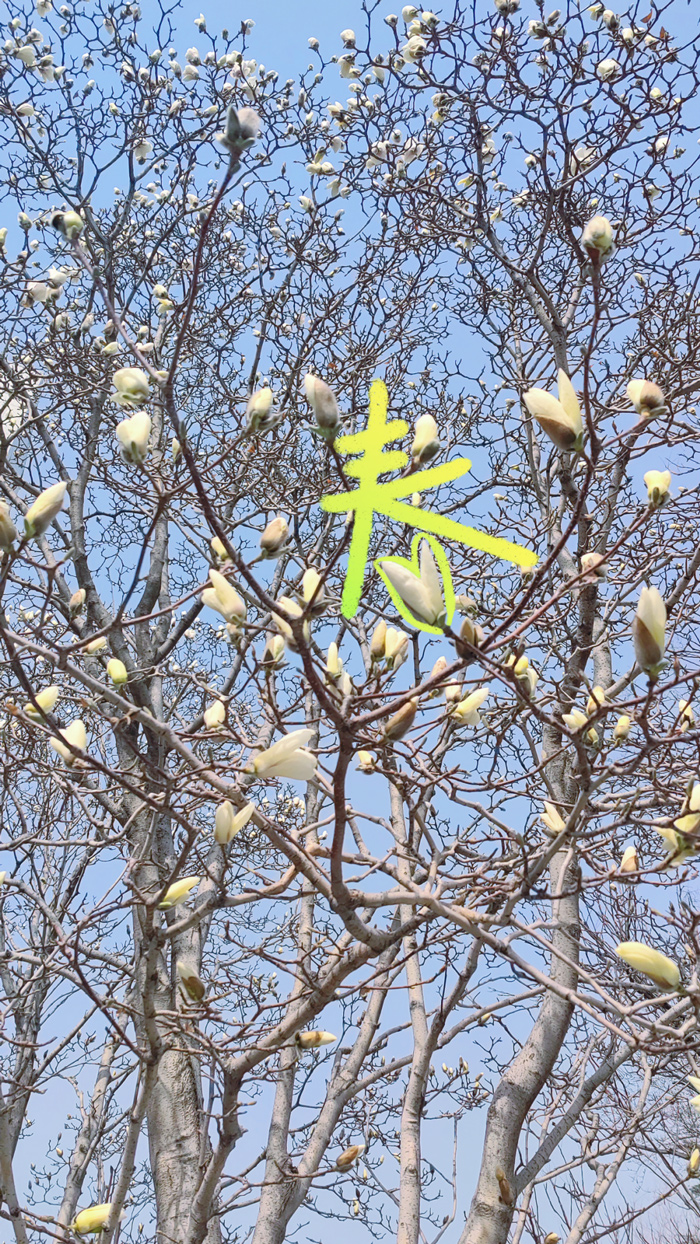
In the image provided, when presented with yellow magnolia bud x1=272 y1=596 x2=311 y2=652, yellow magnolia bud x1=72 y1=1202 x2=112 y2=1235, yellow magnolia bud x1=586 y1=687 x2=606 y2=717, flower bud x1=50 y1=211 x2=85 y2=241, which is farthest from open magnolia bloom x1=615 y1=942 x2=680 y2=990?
flower bud x1=50 y1=211 x2=85 y2=241

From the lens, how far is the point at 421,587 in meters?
1.08

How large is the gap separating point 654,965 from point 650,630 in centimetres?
48

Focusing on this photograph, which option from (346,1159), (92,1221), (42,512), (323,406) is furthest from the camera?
(346,1159)

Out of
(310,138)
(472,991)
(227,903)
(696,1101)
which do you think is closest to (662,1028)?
(696,1101)

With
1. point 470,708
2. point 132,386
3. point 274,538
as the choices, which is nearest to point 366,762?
point 470,708

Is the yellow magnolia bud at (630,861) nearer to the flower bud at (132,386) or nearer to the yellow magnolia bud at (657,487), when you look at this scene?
the yellow magnolia bud at (657,487)

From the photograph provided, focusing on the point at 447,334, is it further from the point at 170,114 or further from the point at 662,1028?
the point at 662,1028

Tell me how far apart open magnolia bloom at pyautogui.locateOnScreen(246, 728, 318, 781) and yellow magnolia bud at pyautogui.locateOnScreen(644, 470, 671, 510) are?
610mm

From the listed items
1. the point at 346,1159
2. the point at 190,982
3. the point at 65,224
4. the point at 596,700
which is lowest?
the point at 346,1159

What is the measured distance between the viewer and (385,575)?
1075 millimetres

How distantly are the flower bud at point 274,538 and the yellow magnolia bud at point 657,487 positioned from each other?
54cm

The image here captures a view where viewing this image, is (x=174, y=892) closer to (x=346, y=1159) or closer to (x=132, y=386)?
(x=132, y=386)

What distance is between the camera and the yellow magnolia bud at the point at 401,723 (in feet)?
4.09

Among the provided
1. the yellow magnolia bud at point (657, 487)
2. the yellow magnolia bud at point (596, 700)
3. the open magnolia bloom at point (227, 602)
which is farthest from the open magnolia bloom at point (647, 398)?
the open magnolia bloom at point (227, 602)
